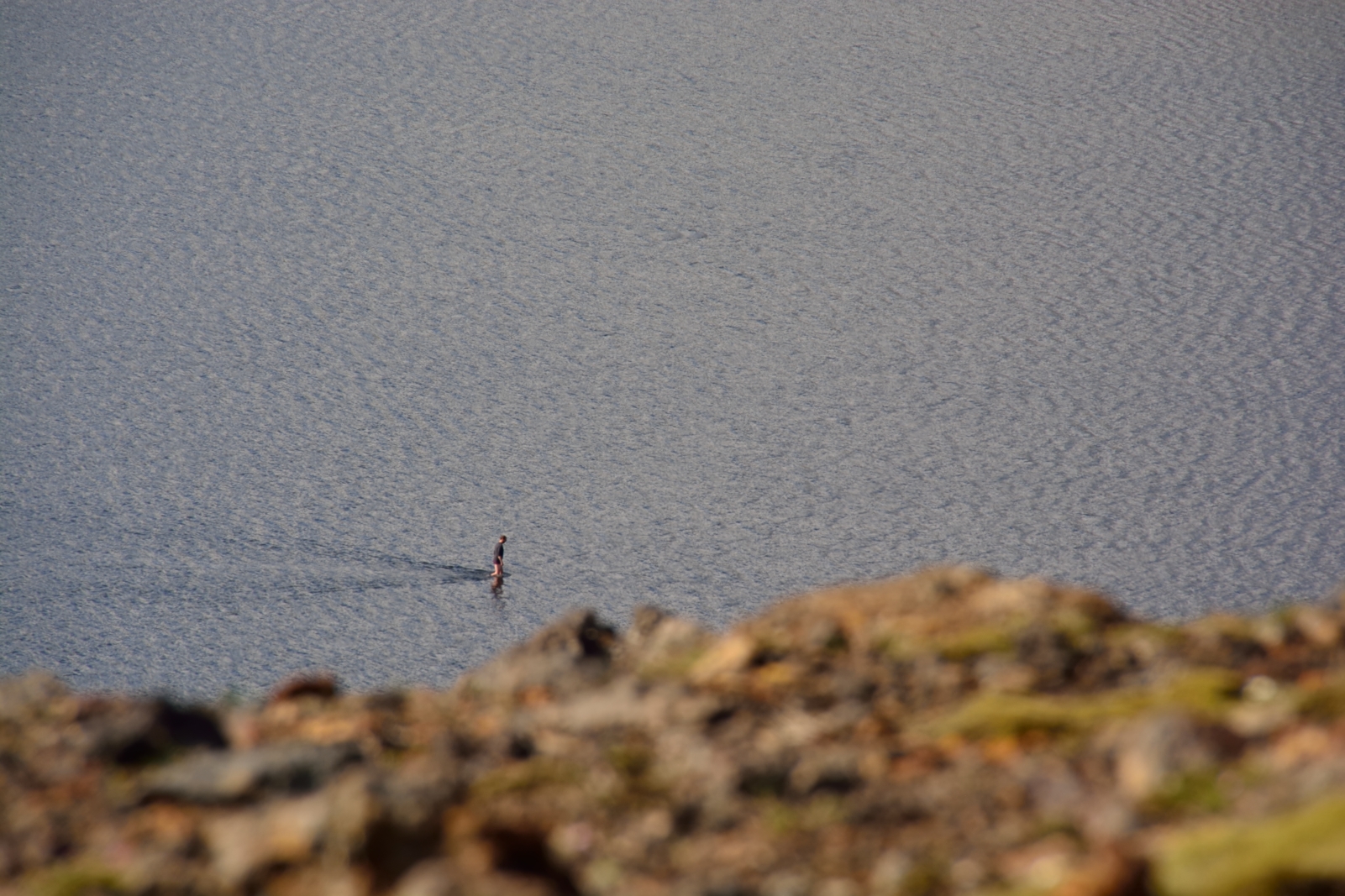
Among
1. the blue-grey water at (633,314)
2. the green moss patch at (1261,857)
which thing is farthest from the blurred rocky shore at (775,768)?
the blue-grey water at (633,314)

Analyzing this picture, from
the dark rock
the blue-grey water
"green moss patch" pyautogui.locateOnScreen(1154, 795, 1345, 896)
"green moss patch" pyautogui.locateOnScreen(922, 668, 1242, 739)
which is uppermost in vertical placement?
the blue-grey water

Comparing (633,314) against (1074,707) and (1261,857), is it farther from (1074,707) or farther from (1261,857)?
(1261,857)

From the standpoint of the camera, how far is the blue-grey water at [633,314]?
86.1 ft

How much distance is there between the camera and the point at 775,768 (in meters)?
6.31

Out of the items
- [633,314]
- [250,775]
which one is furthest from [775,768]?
[633,314]

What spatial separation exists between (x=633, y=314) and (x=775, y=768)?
3048cm

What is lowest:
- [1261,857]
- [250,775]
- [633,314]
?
[1261,857]

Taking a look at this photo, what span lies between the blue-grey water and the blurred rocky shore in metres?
14.9

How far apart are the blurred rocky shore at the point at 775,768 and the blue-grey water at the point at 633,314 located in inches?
588

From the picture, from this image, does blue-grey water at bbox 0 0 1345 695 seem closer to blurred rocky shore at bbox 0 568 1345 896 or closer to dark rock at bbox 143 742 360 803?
blurred rocky shore at bbox 0 568 1345 896

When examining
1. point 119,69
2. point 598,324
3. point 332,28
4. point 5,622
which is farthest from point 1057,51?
point 5,622

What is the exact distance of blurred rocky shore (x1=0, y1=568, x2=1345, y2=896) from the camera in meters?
5.43

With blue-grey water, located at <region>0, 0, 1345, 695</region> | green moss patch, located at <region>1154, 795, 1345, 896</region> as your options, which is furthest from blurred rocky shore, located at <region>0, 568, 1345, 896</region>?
blue-grey water, located at <region>0, 0, 1345, 695</region>

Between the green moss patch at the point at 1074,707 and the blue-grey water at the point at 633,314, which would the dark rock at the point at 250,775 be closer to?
the green moss patch at the point at 1074,707
